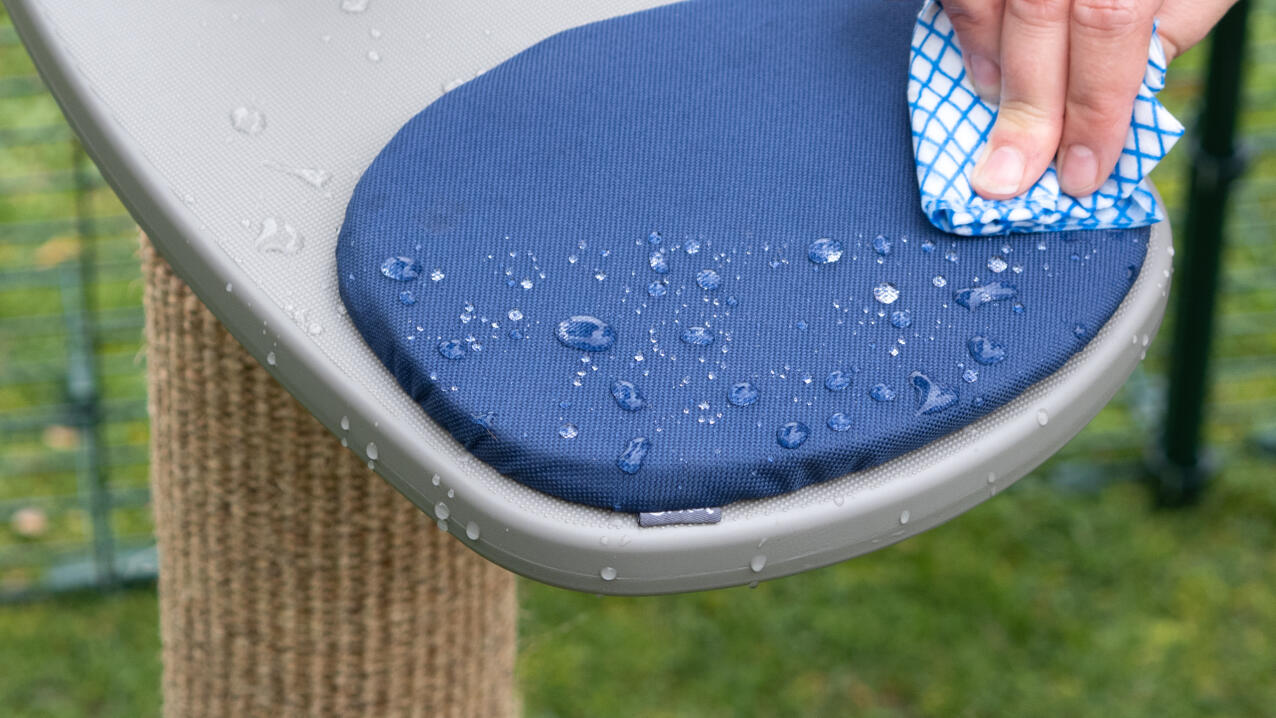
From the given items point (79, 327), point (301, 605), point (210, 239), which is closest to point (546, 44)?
point (210, 239)

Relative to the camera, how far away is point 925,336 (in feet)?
2.21

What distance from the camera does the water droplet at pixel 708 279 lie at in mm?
683

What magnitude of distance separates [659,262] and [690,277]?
0.02 meters

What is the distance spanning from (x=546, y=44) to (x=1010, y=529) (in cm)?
129

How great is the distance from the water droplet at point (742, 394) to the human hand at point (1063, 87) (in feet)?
0.61

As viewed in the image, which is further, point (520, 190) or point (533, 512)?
point (520, 190)

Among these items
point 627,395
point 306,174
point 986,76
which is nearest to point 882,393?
point 627,395

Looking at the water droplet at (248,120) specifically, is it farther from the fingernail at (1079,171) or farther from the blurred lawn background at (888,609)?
the blurred lawn background at (888,609)

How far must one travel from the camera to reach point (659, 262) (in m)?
0.69

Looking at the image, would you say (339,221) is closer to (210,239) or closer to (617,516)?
(210,239)

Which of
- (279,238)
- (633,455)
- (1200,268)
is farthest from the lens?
(1200,268)

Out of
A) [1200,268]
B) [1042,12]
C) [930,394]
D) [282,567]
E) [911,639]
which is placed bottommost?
[911,639]

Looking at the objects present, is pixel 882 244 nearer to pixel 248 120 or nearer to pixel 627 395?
pixel 627 395

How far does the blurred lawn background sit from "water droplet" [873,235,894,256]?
0.97 meters
